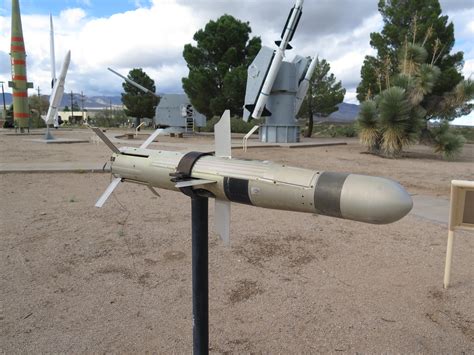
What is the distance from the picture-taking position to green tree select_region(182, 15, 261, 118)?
24078 mm

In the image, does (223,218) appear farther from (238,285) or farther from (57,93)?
(57,93)

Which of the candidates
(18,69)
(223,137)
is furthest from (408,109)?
(18,69)

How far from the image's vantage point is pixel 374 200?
119cm

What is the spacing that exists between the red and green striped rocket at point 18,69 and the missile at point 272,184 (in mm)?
26149

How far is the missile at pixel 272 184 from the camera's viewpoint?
120cm

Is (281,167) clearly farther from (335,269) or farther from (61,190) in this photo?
(61,190)

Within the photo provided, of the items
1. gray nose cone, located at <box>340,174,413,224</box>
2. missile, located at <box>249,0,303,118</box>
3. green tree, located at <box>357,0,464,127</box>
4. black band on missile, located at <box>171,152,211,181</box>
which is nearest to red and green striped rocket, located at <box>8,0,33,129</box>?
missile, located at <box>249,0,303,118</box>

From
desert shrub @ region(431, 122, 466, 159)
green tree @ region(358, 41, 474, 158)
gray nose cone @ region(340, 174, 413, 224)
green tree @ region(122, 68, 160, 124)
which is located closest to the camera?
gray nose cone @ region(340, 174, 413, 224)

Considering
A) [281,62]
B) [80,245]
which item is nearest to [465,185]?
[80,245]

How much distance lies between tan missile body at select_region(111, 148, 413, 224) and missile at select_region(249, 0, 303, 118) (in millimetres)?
15543

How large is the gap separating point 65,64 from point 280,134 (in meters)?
10.5

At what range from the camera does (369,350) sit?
2.31 m

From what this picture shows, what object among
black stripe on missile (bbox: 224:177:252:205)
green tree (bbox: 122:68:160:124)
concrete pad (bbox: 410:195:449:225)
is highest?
green tree (bbox: 122:68:160:124)

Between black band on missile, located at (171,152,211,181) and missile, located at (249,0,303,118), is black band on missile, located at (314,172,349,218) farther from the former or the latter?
missile, located at (249,0,303,118)
